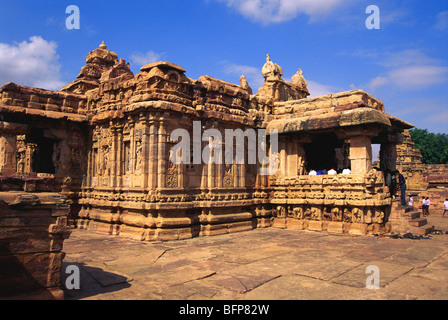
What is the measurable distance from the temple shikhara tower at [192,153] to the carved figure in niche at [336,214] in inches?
1.8

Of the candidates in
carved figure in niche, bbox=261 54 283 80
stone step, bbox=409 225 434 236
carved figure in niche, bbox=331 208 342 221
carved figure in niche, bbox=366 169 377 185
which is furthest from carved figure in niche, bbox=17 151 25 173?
stone step, bbox=409 225 434 236

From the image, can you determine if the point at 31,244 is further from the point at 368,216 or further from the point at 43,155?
the point at 43,155

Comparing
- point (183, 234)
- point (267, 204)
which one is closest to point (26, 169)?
point (183, 234)

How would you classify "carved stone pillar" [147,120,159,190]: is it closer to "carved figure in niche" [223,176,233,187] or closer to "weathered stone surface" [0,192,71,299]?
"carved figure in niche" [223,176,233,187]

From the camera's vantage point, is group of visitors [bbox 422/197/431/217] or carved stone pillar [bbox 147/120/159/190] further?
group of visitors [bbox 422/197/431/217]

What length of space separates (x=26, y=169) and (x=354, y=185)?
45.7 ft

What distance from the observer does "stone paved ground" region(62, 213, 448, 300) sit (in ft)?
17.4

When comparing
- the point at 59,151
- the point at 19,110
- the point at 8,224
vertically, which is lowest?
the point at 8,224

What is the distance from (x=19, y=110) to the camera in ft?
39.0

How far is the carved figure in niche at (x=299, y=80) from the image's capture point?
17355 millimetres

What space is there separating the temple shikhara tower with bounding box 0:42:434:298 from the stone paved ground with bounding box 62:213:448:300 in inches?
46.4

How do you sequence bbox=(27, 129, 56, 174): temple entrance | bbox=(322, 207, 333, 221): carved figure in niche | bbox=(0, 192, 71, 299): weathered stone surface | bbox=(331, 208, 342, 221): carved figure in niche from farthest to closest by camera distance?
bbox=(27, 129, 56, 174): temple entrance < bbox=(322, 207, 333, 221): carved figure in niche < bbox=(331, 208, 342, 221): carved figure in niche < bbox=(0, 192, 71, 299): weathered stone surface
